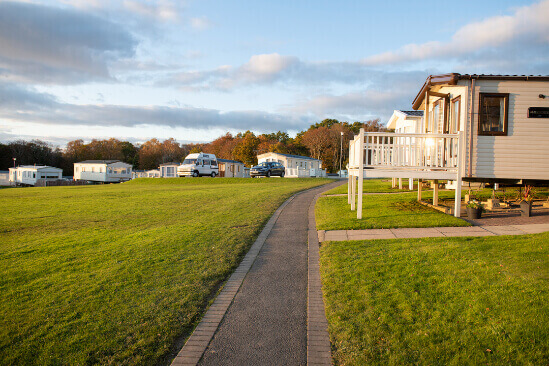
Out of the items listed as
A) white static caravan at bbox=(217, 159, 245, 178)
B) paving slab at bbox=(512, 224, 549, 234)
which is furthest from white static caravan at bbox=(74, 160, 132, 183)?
paving slab at bbox=(512, 224, 549, 234)

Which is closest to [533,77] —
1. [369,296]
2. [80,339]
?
[369,296]

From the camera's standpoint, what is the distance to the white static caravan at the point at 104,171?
5831 cm

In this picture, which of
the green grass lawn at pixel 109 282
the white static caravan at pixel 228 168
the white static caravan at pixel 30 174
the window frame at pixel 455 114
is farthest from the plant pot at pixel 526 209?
the white static caravan at pixel 30 174

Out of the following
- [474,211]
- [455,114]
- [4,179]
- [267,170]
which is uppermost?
[455,114]

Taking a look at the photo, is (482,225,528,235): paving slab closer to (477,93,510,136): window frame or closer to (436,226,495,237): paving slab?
(436,226,495,237): paving slab

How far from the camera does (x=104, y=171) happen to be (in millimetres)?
58188

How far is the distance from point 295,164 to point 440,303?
141ft

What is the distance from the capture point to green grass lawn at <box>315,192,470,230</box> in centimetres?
849

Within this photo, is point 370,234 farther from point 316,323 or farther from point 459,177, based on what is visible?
point 316,323

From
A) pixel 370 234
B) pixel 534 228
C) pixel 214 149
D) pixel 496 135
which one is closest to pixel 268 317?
pixel 370 234

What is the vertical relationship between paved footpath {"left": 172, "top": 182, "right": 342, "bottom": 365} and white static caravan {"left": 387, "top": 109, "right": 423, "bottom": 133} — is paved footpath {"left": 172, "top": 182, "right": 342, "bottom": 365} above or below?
below

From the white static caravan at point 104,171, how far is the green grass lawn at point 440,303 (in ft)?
197

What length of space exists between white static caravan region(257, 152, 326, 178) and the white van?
8837 mm

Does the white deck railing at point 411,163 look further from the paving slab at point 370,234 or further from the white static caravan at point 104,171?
the white static caravan at point 104,171
